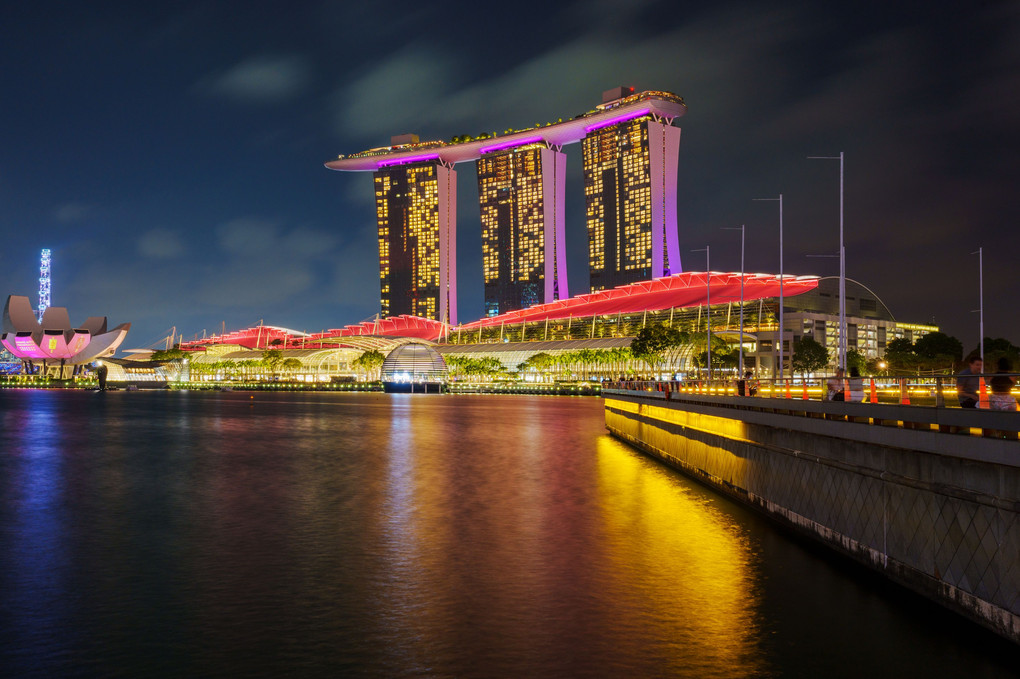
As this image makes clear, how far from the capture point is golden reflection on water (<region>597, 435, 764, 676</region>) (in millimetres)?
13758

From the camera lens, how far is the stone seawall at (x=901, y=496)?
12.1 metres

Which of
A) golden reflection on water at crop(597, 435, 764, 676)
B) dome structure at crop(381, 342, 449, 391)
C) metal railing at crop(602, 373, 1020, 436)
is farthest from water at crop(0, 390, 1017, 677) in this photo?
dome structure at crop(381, 342, 449, 391)

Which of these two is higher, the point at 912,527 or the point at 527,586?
the point at 912,527

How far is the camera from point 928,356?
107 metres

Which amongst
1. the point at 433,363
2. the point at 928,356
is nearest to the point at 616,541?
the point at 928,356

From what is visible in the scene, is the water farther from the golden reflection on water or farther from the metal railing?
the metal railing

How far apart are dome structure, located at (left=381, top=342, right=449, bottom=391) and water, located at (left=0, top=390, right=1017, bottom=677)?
145185 mm

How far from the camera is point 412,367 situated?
183750 millimetres

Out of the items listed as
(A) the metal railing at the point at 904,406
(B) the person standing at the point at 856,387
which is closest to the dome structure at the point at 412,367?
(A) the metal railing at the point at 904,406

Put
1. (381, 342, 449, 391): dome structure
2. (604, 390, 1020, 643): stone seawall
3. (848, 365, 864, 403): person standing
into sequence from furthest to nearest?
(381, 342, 449, 391): dome structure < (848, 365, 864, 403): person standing < (604, 390, 1020, 643): stone seawall

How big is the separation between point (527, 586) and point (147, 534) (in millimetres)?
11364

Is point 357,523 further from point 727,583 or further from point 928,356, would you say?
point 928,356

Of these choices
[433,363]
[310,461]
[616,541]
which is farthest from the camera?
[433,363]

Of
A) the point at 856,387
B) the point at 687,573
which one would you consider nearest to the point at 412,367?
the point at 856,387
